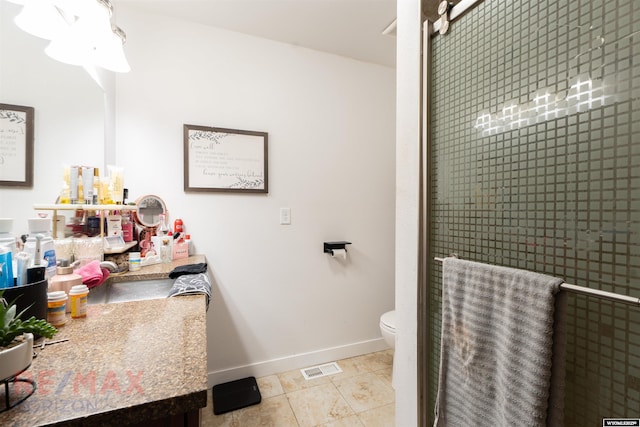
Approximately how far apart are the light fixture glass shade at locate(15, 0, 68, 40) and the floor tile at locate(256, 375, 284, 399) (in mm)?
2150

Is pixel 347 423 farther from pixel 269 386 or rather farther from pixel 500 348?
pixel 500 348

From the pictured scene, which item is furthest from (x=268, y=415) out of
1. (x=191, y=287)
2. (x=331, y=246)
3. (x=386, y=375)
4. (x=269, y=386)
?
(x=331, y=246)

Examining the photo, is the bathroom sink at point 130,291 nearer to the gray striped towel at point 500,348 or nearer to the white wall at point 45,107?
the white wall at point 45,107

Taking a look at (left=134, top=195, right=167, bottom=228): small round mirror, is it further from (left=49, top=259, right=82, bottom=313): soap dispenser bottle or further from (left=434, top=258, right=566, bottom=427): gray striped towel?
(left=434, top=258, right=566, bottom=427): gray striped towel

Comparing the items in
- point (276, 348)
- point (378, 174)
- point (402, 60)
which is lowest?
point (276, 348)

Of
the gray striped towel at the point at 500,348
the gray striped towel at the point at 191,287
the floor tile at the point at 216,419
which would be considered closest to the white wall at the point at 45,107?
the gray striped towel at the point at 191,287

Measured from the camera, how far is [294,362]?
205cm

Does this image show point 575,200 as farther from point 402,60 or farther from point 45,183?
point 45,183

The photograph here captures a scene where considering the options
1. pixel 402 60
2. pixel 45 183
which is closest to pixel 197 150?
pixel 45 183

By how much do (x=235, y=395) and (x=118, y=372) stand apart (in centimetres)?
140

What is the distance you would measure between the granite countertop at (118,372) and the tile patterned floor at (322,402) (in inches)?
41.6

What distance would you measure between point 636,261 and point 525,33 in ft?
1.75

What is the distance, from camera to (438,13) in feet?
2.85

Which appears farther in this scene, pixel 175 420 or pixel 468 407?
pixel 468 407
